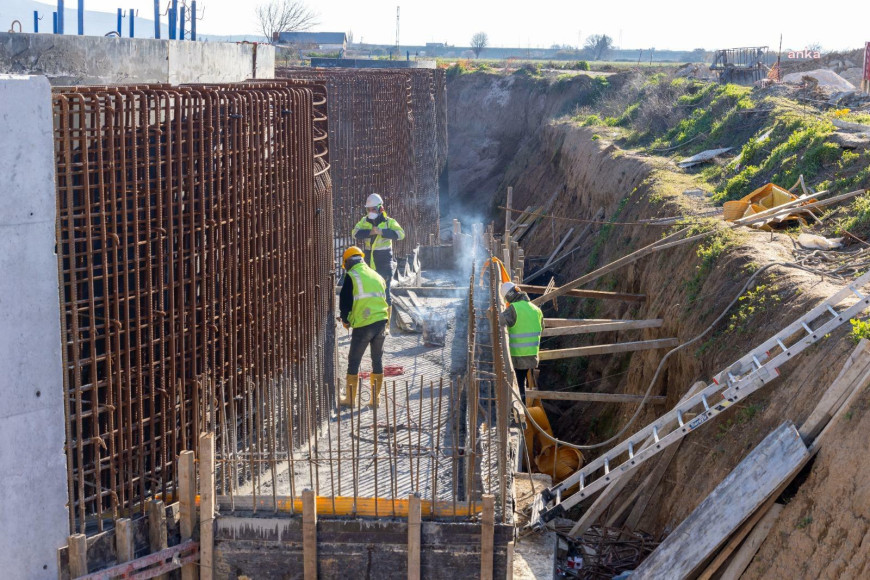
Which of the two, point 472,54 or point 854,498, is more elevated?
point 472,54

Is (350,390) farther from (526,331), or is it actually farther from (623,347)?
(623,347)

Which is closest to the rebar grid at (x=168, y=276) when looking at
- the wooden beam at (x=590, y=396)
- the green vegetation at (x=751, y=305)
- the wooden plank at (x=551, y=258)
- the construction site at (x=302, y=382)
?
the construction site at (x=302, y=382)

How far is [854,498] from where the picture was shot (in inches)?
225

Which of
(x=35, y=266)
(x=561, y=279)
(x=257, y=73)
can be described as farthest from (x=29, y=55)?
(x=561, y=279)

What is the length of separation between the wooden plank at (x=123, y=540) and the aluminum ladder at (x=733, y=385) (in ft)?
10.5

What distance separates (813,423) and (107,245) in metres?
5.10

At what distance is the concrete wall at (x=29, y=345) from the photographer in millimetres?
6148

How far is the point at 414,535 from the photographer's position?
689 cm

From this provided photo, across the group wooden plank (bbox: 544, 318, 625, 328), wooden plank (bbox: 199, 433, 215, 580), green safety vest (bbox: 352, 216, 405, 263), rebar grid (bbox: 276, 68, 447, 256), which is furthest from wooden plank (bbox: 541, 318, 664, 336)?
rebar grid (bbox: 276, 68, 447, 256)

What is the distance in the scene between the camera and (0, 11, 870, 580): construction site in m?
6.34

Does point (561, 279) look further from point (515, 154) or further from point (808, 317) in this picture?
point (515, 154)

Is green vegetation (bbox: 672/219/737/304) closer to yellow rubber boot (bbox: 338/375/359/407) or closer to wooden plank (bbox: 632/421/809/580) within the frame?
yellow rubber boot (bbox: 338/375/359/407)

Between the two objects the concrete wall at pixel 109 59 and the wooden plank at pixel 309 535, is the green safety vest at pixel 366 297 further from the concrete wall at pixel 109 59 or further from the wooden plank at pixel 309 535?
the wooden plank at pixel 309 535

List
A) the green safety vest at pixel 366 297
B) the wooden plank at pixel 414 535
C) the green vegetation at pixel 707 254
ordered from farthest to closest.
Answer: the green vegetation at pixel 707 254, the green safety vest at pixel 366 297, the wooden plank at pixel 414 535
